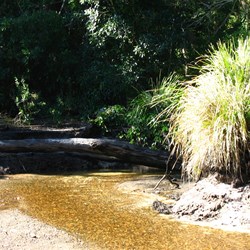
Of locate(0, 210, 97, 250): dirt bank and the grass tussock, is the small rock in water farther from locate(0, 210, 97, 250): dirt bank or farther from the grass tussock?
locate(0, 210, 97, 250): dirt bank

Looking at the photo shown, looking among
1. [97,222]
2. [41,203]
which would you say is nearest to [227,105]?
[97,222]

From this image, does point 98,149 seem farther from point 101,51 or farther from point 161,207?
point 101,51

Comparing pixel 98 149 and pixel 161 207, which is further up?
pixel 98 149

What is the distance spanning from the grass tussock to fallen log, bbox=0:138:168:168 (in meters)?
2.43

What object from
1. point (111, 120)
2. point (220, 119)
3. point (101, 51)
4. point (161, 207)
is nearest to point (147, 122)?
point (111, 120)

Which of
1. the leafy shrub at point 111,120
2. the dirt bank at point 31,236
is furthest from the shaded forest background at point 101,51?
the dirt bank at point 31,236

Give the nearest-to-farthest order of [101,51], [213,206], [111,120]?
[213,206] → [111,120] → [101,51]

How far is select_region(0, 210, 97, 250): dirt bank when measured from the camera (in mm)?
5078

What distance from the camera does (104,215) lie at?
6.36 metres

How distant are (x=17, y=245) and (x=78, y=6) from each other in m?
10.8

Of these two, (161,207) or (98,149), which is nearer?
(161,207)

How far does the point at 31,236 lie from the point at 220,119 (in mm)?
2624

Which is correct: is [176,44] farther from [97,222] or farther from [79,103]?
[97,222]

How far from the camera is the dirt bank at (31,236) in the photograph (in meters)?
5.08
